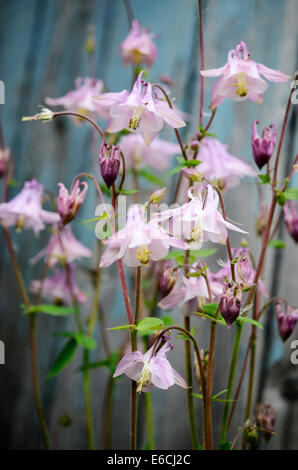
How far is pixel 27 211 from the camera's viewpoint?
3.66ft

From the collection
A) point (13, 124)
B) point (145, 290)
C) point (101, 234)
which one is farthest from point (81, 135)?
point (101, 234)

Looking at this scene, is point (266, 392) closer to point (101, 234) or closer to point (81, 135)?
point (101, 234)

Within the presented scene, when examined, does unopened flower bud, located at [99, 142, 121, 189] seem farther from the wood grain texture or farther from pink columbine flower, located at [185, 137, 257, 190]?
the wood grain texture

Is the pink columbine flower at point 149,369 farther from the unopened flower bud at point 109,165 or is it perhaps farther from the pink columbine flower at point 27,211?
Answer: the pink columbine flower at point 27,211

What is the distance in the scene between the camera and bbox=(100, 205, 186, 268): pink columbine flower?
75 cm

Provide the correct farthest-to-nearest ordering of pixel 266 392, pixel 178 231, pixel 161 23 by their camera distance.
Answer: pixel 161 23
pixel 266 392
pixel 178 231

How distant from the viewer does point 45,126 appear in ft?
5.50

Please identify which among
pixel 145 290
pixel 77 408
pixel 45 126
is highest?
pixel 45 126

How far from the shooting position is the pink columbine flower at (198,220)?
0.77 metres

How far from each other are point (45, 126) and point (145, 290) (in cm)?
69

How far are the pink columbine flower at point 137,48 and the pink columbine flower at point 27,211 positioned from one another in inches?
17.8

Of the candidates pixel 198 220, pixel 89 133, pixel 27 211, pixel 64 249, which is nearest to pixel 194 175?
pixel 198 220

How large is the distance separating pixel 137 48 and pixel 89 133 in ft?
1.38
